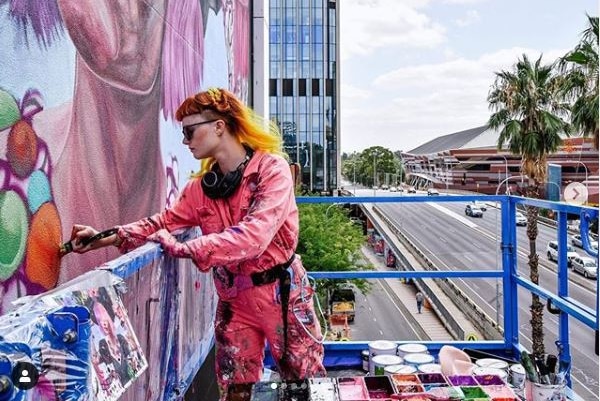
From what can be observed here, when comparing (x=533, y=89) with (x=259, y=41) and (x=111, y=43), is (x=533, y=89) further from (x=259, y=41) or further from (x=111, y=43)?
(x=111, y=43)

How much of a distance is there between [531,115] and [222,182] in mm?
20352

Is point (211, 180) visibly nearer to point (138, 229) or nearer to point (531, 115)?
point (138, 229)

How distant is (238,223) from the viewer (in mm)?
2148

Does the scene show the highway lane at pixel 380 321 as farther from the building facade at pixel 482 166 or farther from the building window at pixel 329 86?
the building window at pixel 329 86

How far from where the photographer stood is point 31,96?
5.39ft

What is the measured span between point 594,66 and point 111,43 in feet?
55.9

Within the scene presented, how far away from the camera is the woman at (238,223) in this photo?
7.41ft

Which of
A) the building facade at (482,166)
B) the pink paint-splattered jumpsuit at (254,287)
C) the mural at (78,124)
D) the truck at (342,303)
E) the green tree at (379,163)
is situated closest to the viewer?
the mural at (78,124)

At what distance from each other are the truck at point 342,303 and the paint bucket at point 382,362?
2465 cm

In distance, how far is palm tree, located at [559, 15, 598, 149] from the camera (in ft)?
51.5

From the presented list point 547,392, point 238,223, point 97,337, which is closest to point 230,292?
point 238,223

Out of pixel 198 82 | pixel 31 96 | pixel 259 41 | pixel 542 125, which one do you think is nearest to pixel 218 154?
pixel 31 96

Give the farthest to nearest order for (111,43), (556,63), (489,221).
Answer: (489,221)
(556,63)
(111,43)

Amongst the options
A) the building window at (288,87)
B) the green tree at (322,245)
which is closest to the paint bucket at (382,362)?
the green tree at (322,245)
